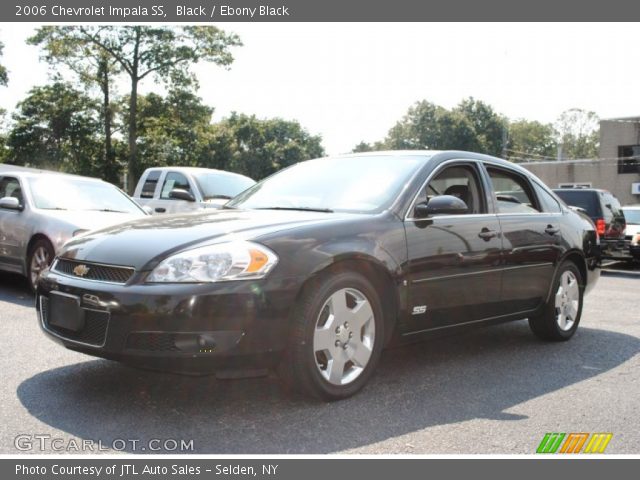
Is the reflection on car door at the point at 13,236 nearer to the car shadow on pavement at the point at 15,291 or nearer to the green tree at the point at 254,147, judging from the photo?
the car shadow on pavement at the point at 15,291

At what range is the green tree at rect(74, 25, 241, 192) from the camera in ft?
115

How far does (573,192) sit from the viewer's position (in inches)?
593

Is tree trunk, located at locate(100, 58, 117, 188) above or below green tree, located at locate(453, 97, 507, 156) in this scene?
below

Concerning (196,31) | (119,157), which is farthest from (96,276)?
(119,157)

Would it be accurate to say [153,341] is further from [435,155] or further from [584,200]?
[584,200]

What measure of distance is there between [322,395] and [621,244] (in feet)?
41.0

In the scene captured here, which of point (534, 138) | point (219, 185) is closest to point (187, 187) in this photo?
point (219, 185)

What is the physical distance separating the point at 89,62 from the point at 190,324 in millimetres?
37415

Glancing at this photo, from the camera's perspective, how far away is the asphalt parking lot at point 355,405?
3424 mm

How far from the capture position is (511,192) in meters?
5.83

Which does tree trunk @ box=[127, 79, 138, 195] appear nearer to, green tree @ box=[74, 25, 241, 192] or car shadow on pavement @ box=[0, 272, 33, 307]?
green tree @ box=[74, 25, 241, 192]

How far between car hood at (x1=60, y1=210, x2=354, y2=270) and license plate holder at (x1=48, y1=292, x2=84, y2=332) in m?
0.25

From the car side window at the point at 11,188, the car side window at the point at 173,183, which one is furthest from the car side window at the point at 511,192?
the car side window at the point at 173,183

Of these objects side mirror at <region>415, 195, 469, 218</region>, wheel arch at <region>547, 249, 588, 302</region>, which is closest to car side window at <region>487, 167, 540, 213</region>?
wheel arch at <region>547, 249, 588, 302</region>
